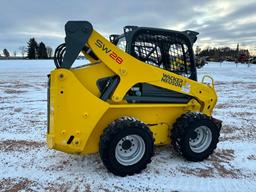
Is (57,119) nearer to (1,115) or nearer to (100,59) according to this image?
(100,59)

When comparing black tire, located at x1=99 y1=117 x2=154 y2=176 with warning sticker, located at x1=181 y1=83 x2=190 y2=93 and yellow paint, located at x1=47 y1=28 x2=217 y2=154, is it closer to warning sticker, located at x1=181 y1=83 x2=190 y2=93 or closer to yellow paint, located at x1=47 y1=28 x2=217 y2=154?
yellow paint, located at x1=47 y1=28 x2=217 y2=154

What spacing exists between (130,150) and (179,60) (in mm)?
1888

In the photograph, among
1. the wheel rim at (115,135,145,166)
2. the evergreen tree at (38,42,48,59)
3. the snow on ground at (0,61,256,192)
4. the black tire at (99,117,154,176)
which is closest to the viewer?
the snow on ground at (0,61,256,192)

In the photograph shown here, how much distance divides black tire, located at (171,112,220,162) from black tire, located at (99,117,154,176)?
2.06 feet

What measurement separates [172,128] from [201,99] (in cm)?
80

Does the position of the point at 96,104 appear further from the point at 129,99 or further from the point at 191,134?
the point at 191,134

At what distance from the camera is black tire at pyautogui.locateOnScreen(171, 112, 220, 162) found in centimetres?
491

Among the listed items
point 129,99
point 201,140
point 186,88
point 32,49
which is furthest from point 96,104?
point 32,49

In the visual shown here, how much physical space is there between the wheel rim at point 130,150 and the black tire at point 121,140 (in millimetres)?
22

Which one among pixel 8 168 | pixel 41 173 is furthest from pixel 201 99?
pixel 8 168

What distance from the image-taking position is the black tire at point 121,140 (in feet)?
14.1

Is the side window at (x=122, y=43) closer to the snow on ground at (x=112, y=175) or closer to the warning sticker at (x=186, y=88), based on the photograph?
the warning sticker at (x=186, y=88)

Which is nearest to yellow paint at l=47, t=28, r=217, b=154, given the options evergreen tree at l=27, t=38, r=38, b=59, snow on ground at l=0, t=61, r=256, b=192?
snow on ground at l=0, t=61, r=256, b=192

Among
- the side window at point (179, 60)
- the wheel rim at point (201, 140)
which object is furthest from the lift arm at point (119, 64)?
the wheel rim at point (201, 140)
